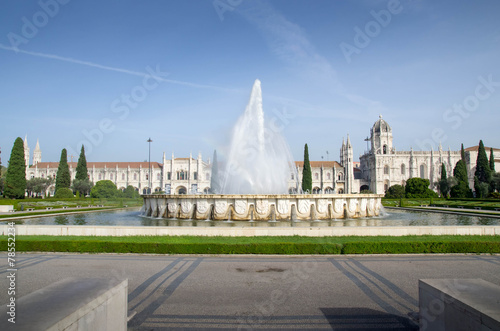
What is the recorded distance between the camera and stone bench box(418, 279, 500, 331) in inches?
113

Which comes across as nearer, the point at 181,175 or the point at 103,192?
the point at 103,192

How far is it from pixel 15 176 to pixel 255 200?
1401 inches

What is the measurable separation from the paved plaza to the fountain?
6543 mm

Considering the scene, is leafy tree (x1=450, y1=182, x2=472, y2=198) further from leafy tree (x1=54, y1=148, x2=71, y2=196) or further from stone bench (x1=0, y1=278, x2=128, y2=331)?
leafy tree (x1=54, y1=148, x2=71, y2=196)

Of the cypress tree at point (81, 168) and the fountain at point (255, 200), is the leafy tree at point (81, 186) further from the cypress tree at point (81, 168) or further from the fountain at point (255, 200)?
the fountain at point (255, 200)

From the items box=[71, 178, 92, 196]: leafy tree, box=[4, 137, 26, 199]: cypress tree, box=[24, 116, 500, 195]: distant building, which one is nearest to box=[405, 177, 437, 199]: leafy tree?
box=[24, 116, 500, 195]: distant building

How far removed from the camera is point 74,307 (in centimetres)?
294

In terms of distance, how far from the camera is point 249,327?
407 centimetres

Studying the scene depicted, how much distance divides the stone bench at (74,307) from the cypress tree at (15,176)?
137 ft

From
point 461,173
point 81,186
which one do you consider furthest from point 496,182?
point 81,186

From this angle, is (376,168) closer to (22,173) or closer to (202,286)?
(22,173)

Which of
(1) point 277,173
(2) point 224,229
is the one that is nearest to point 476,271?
(2) point 224,229

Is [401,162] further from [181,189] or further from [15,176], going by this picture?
[15,176]

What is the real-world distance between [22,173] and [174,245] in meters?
39.3
